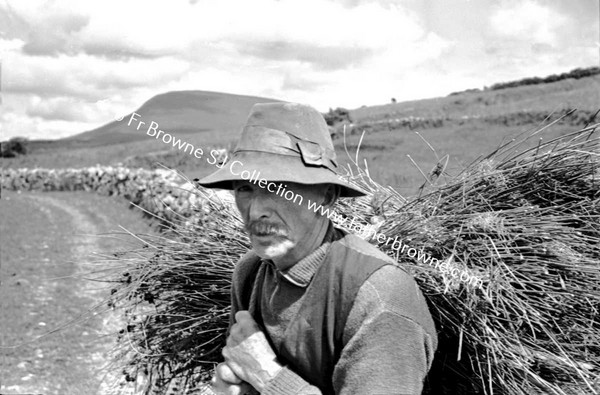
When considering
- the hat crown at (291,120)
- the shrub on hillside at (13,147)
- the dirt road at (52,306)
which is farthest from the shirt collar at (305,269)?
the shrub on hillside at (13,147)

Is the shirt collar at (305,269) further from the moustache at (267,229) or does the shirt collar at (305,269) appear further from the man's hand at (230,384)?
the man's hand at (230,384)

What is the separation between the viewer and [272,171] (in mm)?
1924

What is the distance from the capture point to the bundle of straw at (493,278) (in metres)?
2.15

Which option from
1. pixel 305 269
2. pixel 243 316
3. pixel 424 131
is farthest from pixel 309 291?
pixel 424 131

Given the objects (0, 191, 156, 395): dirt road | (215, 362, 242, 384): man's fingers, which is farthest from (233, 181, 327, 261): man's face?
(0, 191, 156, 395): dirt road

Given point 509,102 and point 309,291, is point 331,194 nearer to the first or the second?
point 309,291

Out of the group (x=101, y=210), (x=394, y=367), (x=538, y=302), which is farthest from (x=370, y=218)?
(x=101, y=210)

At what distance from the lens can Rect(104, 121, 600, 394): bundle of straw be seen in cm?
215

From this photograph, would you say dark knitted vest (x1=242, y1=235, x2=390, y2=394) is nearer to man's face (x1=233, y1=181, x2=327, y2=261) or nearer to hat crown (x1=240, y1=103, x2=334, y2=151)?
man's face (x1=233, y1=181, x2=327, y2=261)

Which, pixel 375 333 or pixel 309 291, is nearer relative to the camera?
pixel 375 333

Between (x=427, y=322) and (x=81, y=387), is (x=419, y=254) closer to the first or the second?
(x=427, y=322)

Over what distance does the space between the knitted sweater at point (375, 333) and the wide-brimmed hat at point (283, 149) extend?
0.89ft

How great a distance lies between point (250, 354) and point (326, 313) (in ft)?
1.24

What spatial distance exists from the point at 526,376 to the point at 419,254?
56cm
